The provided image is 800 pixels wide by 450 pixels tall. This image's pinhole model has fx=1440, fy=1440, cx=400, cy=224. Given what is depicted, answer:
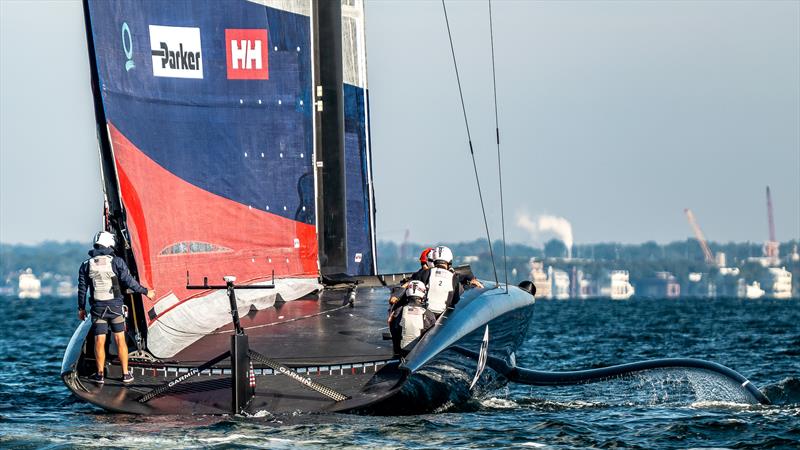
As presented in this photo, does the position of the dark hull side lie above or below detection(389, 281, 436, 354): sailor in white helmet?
below

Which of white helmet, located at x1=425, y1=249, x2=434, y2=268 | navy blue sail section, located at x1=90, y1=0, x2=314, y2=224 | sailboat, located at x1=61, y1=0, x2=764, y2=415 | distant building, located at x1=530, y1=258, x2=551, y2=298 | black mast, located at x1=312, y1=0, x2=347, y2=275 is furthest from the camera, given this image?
distant building, located at x1=530, y1=258, x2=551, y2=298

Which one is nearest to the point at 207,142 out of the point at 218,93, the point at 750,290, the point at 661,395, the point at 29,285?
the point at 218,93

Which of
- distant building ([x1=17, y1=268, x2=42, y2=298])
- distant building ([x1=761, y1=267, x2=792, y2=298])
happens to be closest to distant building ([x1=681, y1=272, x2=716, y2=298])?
distant building ([x1=761, y1=267, x2=792, y2=298])

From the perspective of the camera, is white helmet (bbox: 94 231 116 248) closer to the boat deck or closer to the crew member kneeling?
the boat deck

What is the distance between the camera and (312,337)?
438 inches

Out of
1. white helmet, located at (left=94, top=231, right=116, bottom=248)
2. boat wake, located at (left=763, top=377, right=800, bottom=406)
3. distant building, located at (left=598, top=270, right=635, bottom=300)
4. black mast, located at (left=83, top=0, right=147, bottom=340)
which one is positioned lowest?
distant building, located at (left=598, top=270, right=635, bottom=300)

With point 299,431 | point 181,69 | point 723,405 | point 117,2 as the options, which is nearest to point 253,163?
point 181,69

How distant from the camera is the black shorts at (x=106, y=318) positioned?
33.6 feet

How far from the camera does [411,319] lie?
32.9 ft

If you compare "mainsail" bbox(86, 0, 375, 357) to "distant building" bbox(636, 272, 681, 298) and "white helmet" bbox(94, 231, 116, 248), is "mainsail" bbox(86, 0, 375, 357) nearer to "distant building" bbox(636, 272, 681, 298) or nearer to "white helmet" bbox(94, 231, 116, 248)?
"white helmet" bbox(94, 231, 116, 248)

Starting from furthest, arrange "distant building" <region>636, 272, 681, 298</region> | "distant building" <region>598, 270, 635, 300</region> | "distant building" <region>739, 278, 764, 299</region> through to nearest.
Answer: "distant building" <region>636, 272, 681, 298</region> → "distant building" <region>739, 278, 764, 299</region> → "distant building" <region>598, 270, 635, 300</region>

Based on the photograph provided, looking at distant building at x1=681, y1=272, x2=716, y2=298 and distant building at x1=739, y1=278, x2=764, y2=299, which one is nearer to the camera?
distant building at x1=739, y1=278, x2=764, y2=299

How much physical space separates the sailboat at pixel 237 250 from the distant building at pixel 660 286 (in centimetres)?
12174

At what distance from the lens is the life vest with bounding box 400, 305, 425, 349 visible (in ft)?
32.9
